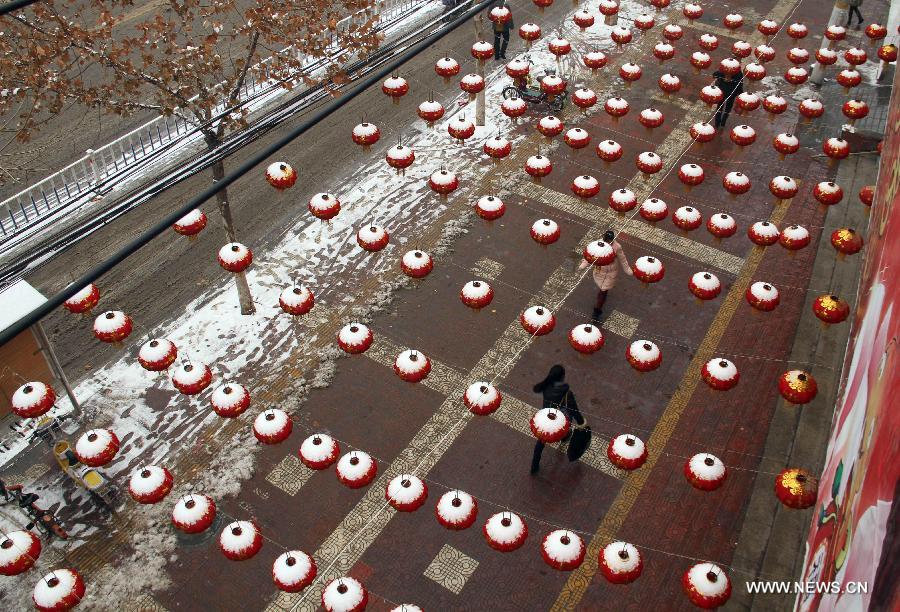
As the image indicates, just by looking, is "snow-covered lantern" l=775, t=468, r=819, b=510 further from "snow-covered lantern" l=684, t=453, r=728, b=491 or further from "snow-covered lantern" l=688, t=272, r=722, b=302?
"snow-covered lantern" l=688, t=272, r=722, b=302

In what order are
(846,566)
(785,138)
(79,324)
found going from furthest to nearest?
(79,324)
(785,138)
(846,566)

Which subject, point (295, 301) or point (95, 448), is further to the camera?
point (295, 301)

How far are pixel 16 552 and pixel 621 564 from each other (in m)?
6.42

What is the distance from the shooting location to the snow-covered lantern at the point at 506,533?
8.52m

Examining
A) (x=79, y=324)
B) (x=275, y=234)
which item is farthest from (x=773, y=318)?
(x=79, y=324)

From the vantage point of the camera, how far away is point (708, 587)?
8023mm

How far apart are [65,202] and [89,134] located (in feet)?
16.5

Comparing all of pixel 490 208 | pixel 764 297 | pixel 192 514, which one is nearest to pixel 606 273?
pixel 490 208

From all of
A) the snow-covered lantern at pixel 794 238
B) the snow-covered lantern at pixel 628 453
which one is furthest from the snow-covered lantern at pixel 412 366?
the snow-covered lantern at pixel 794 238

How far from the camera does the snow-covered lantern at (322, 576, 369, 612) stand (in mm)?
7852

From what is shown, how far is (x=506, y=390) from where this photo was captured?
1345 cm

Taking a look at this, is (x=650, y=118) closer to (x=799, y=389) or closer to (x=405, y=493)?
(x=799, y=389)

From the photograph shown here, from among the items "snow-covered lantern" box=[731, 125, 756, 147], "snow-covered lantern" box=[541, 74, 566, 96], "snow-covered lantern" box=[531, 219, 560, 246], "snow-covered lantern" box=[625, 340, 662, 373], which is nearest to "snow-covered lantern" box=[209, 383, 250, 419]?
"snow-covered lantern" box=[531, 219, 560, 246]

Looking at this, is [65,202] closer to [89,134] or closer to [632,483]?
[89,134]
